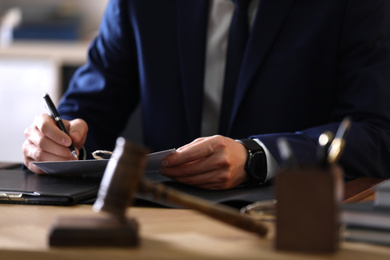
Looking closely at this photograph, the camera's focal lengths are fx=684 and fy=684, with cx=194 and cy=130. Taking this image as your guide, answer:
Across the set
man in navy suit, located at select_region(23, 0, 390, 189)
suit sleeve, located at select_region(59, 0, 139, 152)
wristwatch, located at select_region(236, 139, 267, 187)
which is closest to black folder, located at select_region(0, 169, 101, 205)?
man in navy suit, located at select_region(23, 0, 390, 189)

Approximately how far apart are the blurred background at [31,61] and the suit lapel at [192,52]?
91.6 inches

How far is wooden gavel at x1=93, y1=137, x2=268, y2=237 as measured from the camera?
778 mm

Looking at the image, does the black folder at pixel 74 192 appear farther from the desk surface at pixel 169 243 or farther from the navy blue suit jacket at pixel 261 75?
the navy blue suit jacket at pixel 261 75

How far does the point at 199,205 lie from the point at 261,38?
96 centimetres

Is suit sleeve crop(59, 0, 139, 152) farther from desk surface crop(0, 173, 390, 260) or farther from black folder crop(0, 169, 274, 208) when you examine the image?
desk surface crop(0, 173, 390, 260)

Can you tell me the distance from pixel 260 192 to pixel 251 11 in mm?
732

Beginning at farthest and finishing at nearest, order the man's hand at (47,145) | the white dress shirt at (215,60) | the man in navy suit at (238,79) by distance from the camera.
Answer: the white dress shirt at (215,60) < the man in navy suit at (238,79) < the man's hand at (47,145)

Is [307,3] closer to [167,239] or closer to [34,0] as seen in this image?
[167,239]

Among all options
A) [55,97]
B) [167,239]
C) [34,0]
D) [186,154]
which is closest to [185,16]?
[186,154]

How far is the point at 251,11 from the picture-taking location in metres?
1.78

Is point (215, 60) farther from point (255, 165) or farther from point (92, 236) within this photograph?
point (92, 236)

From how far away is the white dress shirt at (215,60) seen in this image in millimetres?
1819

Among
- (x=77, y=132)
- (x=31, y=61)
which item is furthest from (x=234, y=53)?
(x=31, y=61)

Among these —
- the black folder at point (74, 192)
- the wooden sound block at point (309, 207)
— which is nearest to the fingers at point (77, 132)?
the black folder at point (74, 192)
